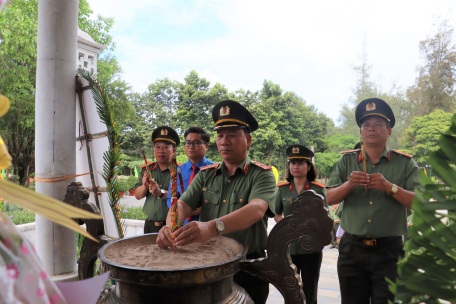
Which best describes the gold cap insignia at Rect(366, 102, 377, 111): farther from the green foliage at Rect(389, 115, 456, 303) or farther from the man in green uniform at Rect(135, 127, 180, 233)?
the green foliage at Rect(389, 115, 456, 303)

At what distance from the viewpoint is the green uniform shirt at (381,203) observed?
2.58m

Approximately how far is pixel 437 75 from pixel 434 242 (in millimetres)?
24477

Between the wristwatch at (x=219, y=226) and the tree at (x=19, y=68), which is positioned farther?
the tree at (x=19, y=68)

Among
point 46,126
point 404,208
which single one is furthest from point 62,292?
point 46,126

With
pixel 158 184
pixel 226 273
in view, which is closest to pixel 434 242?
pixel 226 273

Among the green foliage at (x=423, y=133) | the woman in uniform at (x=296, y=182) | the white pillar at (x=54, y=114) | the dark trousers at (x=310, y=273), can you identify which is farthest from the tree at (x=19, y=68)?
the green foliage at (x=423, y=133)

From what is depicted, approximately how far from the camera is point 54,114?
10.7 ft

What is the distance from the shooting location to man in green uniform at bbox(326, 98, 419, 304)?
2512 mm

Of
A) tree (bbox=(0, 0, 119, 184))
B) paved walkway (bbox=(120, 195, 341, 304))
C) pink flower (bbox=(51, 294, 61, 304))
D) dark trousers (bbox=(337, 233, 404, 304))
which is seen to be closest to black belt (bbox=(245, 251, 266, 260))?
dark trousers (bbox=(337, 233, 404, 304))

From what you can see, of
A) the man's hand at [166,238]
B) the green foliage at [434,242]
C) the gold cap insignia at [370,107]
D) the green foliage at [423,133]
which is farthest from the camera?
the green foliage at [423,133]

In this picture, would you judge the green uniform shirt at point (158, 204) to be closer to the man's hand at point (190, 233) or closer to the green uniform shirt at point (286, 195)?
the green uniform shirt at point (286, 195)

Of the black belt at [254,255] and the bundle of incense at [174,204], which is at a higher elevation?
the bundle of incense at [174,204]

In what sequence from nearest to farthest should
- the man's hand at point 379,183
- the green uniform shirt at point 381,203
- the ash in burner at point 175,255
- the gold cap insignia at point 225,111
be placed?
the ash in burner at point 175,255
the gold cap insignia at point 225,111
the man's hand at point 379,183
the green uniform shirt at point 381,203

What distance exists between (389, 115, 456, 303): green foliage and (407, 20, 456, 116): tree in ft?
76.4
